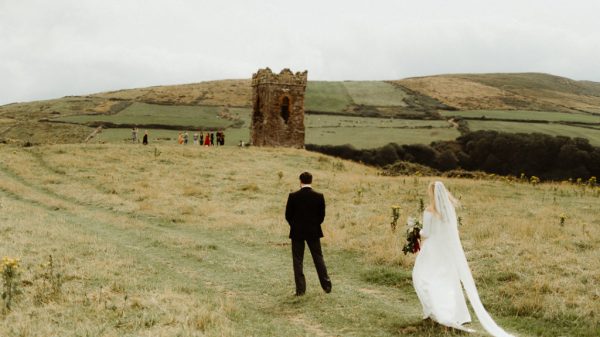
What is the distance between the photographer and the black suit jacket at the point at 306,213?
9414mm

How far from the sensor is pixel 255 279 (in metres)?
11.1

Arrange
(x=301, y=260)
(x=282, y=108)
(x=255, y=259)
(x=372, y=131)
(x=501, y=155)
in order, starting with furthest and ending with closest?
Result: (x=372, y=131) → (x=501, y=155) → (x=282, y=108) → (x=255, y=259) → (x=301, y=260)

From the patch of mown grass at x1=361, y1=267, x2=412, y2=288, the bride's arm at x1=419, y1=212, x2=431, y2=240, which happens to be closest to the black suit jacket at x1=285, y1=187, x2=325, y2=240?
the bride's arm at x1=419, y1=212, x2=431, y2=240

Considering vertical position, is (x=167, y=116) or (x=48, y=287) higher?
(x=167, y=116)

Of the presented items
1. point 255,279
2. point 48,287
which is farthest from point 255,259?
point 48,287

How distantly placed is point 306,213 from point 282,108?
39042mm

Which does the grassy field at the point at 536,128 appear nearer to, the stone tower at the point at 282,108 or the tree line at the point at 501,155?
the tree line at the point at 501,155

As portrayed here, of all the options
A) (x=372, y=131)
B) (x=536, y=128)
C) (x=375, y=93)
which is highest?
(x=375, y=93)

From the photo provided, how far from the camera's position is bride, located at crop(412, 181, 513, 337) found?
765cm

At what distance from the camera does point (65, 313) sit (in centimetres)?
787

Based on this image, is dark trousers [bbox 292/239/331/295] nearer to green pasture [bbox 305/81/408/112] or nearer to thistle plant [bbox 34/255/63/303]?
thistle plant [bbox 34/255/63/303]

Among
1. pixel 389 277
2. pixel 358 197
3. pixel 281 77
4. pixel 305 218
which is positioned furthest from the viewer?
pixel 281 77

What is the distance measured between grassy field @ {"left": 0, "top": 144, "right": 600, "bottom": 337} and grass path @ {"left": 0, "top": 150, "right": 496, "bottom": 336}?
0.04 m

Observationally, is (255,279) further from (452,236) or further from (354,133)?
(354,133)
